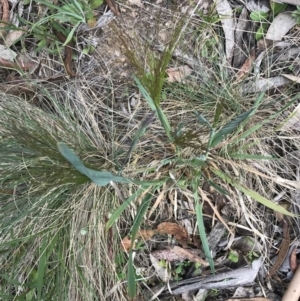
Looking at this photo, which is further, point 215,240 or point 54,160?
point 215,240

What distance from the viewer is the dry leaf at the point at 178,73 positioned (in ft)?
4.03

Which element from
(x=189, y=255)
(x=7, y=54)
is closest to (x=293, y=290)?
(x=189, y=255)

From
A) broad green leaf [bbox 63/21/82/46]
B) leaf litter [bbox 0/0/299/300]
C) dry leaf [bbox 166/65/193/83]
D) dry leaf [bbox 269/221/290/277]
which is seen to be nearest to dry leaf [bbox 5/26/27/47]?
broad green leaf [bbox 63/21/82/46]

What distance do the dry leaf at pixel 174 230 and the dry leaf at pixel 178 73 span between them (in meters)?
0.39

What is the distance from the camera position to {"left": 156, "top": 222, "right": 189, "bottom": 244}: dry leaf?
120 cm

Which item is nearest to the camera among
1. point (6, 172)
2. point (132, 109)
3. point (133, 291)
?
point (133, 291)

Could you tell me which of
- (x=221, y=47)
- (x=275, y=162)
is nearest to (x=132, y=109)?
(x=221, y=47)

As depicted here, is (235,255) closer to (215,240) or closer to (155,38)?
(215,240)

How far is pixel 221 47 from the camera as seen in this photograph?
1216 mm

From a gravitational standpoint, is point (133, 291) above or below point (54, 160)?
below

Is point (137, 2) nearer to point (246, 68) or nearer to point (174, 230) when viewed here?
point (246, 68)

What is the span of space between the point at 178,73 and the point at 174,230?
0.43 m

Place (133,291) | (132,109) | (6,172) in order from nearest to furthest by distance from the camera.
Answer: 1. (133,291)
2. (6,172)
3. (132,109)

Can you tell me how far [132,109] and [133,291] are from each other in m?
0.49
